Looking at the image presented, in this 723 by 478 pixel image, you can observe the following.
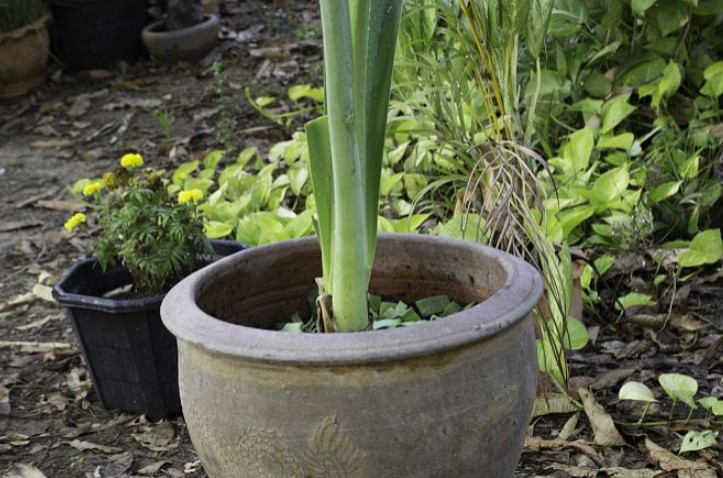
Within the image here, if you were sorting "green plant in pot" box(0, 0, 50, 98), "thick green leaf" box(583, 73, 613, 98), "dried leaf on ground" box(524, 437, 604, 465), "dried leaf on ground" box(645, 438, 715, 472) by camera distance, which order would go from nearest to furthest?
"dried leaf on ground" box(645, 438, 715, 472) → "dried leaf on ground" box(524, 437, 604, 465) → "thick green leaf" box(583, 73, 613, 98) → "green plant in pot" box(0, 0, 50, 98)

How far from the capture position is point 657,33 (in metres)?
3.20

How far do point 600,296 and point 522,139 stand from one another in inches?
20.9

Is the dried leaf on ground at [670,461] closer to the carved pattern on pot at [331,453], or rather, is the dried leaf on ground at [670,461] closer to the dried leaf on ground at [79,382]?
the carved pattern on pot at [331,453]

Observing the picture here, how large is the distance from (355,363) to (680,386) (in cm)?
103

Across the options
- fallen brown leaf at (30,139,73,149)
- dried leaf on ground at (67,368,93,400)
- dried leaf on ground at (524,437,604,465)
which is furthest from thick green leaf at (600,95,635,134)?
fallen brown leaf at (30,139,73,149)

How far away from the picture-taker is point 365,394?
139cm

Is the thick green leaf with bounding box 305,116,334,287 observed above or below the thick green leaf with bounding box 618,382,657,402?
above

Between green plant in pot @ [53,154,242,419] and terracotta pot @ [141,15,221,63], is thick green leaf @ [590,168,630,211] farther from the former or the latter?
terracotta pot @ [141,15,221,63]

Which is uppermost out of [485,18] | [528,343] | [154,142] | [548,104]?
[485,18]

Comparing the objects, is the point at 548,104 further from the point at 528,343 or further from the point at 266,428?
the point at 266,428

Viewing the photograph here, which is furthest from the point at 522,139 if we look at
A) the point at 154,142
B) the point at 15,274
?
the point at 154,142

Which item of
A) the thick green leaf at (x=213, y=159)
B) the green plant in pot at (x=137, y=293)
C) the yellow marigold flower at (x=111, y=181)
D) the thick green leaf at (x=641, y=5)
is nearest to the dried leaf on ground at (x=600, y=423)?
the green plant in pot at (x=137, y=293)

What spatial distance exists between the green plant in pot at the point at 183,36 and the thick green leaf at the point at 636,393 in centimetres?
389

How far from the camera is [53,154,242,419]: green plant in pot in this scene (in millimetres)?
2303
